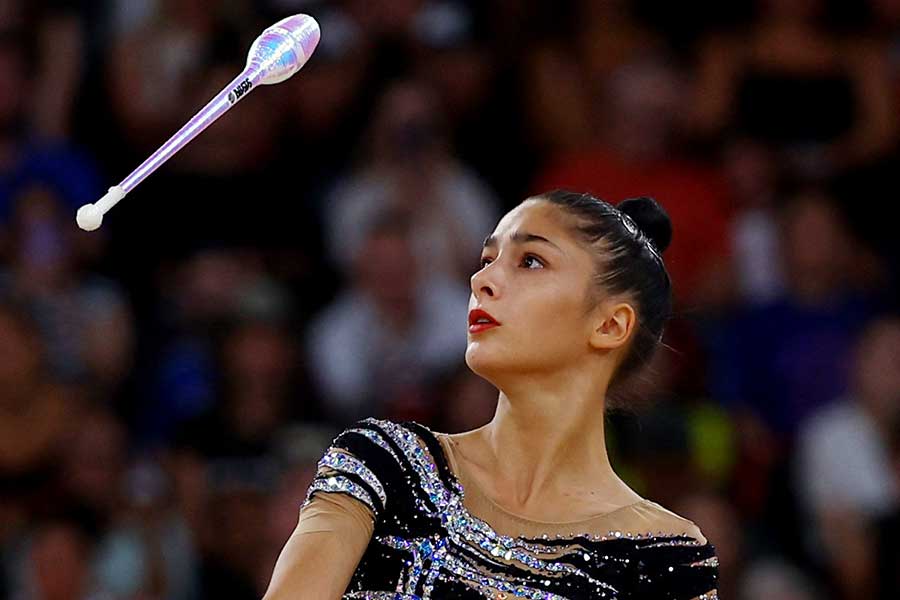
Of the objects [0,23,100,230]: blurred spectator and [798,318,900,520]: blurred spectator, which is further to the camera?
[0,23,100,230]: blurred spectator

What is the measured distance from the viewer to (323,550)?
8.61ft

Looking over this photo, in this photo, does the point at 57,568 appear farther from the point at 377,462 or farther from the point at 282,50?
the point at 282,50

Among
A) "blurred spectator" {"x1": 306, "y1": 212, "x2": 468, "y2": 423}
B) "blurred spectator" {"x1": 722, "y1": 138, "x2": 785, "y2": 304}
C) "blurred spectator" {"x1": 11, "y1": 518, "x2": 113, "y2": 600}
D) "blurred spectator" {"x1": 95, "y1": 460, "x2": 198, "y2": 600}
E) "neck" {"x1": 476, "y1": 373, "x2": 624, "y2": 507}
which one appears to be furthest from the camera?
"blurred spectator" {"x1": 722, "y1": 138, "x2": 785, "y2": 304}

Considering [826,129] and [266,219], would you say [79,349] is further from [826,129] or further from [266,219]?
[826,129]

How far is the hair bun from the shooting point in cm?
308

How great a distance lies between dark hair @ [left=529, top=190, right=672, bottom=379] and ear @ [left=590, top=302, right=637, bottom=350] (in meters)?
0.03

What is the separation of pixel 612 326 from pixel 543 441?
0.24 metres

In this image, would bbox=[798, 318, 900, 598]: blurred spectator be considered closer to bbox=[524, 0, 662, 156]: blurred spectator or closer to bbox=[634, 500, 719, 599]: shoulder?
bbox=[524, 0, 662, 156]: blurred spectator

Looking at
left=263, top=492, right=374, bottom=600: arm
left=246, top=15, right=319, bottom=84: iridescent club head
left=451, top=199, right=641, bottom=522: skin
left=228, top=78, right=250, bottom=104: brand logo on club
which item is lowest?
left=263, top=492, right=374, bottom=600: arm

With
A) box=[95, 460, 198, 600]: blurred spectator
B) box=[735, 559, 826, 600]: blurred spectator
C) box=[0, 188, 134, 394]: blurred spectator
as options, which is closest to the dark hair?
box=[735, 559, 826, 600]: blurred spectator

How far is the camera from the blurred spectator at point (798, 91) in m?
6.50

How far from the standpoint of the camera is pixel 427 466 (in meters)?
2.83

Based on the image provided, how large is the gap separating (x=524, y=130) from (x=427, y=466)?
389 centimetres

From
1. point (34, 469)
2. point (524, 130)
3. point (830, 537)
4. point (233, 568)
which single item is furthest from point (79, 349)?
point (830, 537)
